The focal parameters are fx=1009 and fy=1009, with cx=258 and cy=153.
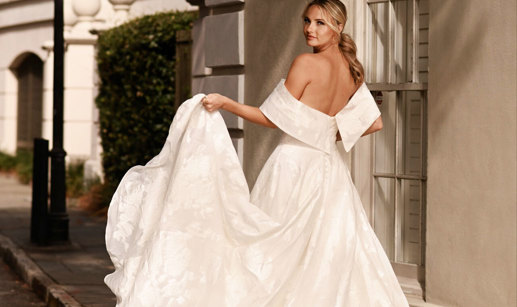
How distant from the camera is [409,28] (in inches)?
274

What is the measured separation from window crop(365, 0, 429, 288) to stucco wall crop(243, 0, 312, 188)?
794mm

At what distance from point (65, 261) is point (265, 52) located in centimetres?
310

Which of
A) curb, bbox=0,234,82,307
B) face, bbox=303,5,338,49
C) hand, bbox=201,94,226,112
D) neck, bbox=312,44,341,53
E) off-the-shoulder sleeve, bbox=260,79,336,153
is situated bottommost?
curb, bbox=0,234,82,307

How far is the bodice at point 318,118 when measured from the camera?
18.0 ft

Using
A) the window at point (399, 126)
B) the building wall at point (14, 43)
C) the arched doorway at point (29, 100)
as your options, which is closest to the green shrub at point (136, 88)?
the window at point (399, 126)

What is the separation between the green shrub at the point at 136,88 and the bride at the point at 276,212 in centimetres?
818

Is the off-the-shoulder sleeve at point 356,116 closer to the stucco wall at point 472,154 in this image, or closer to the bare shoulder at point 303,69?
the bare shoulder at point 303,69

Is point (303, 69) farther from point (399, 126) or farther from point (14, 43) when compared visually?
Result: point (14, 43)

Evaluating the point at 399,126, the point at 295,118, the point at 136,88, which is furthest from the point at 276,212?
the point at 136,88

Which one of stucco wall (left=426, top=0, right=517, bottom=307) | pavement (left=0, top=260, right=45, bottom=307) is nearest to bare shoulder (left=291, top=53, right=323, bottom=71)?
stucco wall (left=426, top=0, right=517, bottom=307)

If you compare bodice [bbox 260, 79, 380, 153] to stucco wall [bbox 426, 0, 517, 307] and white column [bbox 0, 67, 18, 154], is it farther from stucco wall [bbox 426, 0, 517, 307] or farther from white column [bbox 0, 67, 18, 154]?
white column [bbox 0, 67, 18, 154]

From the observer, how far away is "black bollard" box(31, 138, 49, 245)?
11.0 metres

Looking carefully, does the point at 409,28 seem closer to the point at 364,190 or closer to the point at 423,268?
the point at 364,190

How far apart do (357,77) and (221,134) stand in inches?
32.2
